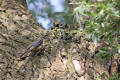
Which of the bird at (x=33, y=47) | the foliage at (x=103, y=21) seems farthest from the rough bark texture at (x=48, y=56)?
the foliage at (x=103, y=21)

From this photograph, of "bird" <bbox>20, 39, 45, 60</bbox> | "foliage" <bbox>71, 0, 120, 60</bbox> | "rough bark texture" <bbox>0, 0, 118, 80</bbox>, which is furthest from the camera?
"bird" <bbox>20, 39, 45, 60</bbox>

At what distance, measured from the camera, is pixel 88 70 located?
248 centimetres

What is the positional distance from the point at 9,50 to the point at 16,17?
0.82 m

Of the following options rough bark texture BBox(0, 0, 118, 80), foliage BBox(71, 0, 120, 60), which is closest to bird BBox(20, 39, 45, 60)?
rough bark texture BBox(0, 0, 118, 80)

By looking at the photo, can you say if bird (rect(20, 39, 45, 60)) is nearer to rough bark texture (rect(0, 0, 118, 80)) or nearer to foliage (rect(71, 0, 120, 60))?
rough bark texture (rect(0, 0, 118, 80))

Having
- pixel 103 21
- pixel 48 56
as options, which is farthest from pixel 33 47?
pixel 103 21

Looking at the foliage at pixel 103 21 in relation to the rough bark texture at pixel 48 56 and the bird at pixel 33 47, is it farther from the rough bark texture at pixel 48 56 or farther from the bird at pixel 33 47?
the bird at pixel 33 47

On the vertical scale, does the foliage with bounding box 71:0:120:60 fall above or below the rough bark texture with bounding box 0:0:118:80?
above

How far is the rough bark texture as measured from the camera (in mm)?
2324

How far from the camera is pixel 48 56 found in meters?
2.56

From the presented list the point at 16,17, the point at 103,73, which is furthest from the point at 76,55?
the point at 16,17

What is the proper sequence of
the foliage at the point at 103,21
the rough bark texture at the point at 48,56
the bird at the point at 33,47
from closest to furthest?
the foliage at the point at 103,21, the rough bark texture at the point at 48,56, the bird at the point at 33,47

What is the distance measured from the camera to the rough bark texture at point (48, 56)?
232cm

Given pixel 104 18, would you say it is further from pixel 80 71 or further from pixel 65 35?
pixel 65 35
